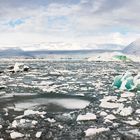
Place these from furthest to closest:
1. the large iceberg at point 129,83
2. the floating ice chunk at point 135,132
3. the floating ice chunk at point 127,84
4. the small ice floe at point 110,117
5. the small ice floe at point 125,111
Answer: the floating ice chunk at point 127,84, the large iceberg at point 129,83, the small ice floe at point 125,111, the small ice floe at point 110,117, the floating ice chunk at point 135,132

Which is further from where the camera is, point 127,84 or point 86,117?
point 127,84

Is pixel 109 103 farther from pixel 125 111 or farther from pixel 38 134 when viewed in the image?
pixel 38 134

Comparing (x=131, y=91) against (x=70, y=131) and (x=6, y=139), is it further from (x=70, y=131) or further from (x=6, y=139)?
(x=6, y=139)

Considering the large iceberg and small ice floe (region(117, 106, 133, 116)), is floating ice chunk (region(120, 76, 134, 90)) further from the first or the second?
small ice floe (region(117, 106, 133, 116))

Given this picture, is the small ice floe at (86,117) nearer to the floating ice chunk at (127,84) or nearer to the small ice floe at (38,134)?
the small ice floe at (38,134)

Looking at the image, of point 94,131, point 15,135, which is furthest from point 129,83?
point 15,135

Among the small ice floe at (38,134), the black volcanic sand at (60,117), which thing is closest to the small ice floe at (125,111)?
the black volcanic sand at (60,117)

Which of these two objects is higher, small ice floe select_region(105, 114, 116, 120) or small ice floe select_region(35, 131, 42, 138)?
small ice floe select_region(105, 114, 116, 120)

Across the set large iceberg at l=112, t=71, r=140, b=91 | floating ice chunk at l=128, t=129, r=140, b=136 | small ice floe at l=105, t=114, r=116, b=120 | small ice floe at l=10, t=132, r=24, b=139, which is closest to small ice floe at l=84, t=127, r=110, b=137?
floating ice chunk at l=128, t=129, r=140, b=136

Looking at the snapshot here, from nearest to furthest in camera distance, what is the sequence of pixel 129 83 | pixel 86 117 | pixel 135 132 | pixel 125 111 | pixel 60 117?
pixel 135 132 < pixel 86 117 < pixel 60 117 < pixel 125 111 < pixel 129 83

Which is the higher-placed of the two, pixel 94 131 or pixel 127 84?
pixel 127 84

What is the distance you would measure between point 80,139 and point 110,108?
3.00 metres

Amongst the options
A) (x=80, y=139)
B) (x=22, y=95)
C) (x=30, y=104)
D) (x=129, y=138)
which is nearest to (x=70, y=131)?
(x=80, y=139)

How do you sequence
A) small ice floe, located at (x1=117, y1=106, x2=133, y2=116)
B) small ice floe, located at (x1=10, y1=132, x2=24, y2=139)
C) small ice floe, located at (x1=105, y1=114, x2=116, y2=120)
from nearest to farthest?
small ice floe, located at (x1=10, y1=132, x2=24, y2=139) < small ice floe, located at (x1=105, y1=114, x2=116, y2=120) < small ice floe, located at (x1=117, y1=106, x2=133, y2=116)
